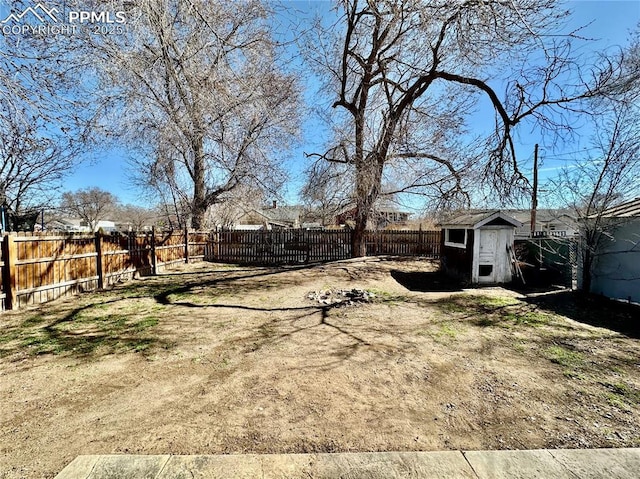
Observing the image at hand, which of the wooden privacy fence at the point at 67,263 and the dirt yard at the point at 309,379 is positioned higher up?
the wooden privacy fence at the point at 67,263

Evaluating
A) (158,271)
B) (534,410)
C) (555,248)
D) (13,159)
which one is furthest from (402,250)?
(13,159)

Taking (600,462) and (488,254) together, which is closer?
(600,462)

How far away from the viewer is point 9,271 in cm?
524

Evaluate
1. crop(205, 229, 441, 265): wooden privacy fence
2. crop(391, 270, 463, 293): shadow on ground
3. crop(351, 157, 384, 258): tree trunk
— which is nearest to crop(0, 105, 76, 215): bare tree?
crop(205, 229, 441, 265): wooden privacy fence

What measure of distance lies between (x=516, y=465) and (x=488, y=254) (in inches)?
287

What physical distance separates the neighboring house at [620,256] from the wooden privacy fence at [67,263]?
11.5 m

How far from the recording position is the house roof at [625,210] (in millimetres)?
6033

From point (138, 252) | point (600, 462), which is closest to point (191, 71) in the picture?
point (600, 462)

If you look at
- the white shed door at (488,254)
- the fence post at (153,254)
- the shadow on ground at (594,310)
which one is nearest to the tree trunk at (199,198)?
the fence post at (153,254)

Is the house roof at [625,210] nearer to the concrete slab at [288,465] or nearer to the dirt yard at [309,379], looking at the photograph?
the dirt yard at [309,379]

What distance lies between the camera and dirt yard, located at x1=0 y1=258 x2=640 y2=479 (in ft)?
7.11

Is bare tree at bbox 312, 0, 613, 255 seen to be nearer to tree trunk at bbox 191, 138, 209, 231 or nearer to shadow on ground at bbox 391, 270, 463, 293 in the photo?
shadow on ground at bbox 391, 270, 463, 293

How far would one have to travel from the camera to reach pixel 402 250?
14.8 metres

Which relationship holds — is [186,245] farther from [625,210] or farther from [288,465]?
[625,210]
